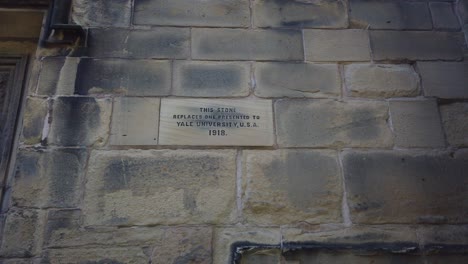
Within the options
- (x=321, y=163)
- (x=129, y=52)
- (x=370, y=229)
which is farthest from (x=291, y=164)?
(x=129, y=52)

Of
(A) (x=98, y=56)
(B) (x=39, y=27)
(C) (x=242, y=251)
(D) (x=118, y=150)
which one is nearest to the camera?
(C) (x=242, y=251)

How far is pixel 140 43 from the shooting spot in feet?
7.60

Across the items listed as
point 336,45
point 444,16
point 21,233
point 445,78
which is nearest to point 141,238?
point 21,233

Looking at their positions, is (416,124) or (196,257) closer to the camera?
(196,257)

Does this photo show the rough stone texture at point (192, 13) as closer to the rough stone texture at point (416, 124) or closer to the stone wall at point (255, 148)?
the stone wall at point (255, 148)

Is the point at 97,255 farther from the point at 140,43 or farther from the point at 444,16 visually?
the point at 444,16

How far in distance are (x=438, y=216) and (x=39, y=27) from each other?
2466 mm

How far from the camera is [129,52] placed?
229cm

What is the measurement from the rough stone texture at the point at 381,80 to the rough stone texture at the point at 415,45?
0.08 meters

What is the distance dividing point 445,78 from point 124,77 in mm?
1781

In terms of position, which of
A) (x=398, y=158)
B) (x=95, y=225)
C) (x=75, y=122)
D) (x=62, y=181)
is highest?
(x=75, y=122)

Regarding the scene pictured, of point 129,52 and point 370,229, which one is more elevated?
point 129,52

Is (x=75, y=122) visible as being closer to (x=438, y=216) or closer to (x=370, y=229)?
(x=370, y=229)

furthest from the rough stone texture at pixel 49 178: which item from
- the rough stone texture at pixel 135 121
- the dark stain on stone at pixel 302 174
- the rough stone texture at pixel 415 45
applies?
the rough stone texture at pixel 415 45
